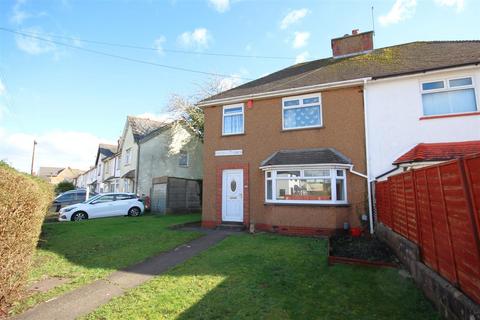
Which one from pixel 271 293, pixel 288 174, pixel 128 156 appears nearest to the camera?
pixel 271 293

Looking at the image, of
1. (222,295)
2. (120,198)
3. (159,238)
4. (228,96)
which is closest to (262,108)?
(228,96)

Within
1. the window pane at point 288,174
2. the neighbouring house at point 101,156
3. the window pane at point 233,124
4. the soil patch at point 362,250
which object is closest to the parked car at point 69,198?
the neighbouring house at point 101,156

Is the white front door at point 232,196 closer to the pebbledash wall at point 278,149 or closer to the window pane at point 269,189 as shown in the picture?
the pebbledash wall at point 278,149

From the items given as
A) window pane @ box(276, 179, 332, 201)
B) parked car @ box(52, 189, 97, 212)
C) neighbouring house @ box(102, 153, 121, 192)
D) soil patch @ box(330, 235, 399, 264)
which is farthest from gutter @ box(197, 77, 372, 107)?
neighbouring house @ box(102, 153, 121, 192)

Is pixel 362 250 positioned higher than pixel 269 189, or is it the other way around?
pixel 269 189

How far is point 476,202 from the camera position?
112 inches

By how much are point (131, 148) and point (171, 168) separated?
429cm

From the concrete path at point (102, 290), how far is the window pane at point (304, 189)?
4.41 meters

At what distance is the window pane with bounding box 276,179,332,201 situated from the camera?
10250 millimetres

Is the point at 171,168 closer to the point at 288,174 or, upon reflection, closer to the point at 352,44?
the point at 288,174

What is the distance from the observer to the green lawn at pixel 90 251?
18.8 ft

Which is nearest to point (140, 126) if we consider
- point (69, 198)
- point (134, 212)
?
point (69, 198)

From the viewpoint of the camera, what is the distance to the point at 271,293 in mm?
4754

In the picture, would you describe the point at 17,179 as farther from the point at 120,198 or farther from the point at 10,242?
the point at 120,198
